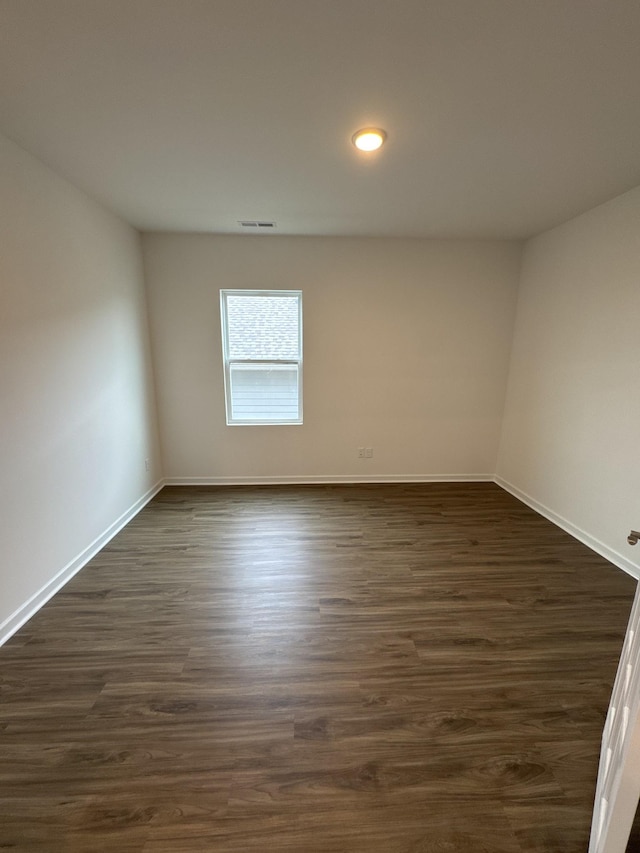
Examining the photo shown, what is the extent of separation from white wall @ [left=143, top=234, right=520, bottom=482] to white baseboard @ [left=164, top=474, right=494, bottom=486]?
0.09 ft

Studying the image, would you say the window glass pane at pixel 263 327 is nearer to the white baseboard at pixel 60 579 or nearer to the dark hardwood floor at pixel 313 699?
the white baseboard at pixel 60 579

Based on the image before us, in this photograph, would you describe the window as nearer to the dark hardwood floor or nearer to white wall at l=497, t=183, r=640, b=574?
the dark hardwood floor

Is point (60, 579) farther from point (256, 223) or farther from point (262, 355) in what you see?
point (256, 223)

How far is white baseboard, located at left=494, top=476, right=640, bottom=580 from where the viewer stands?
8.11ft

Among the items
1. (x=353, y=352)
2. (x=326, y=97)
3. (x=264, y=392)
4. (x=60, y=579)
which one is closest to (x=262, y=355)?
(x=264, y=392)

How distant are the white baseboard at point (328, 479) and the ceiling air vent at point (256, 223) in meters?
2.55

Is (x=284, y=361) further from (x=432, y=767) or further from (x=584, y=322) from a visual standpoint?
(x=432, y=767)

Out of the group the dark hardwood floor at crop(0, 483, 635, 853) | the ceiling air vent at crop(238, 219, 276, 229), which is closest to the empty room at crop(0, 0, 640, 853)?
the dark hardwood floor at crop(0, 483, 635, 853)

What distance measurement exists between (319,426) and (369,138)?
8.47ft

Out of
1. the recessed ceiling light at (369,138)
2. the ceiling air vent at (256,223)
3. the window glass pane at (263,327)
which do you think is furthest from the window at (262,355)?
the recessed ceiling light at (369,138)

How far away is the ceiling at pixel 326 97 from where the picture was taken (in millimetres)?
1175

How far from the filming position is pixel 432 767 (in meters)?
1.27

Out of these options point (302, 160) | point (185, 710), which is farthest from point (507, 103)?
point (185, 710)

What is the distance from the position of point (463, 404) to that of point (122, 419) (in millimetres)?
3453
